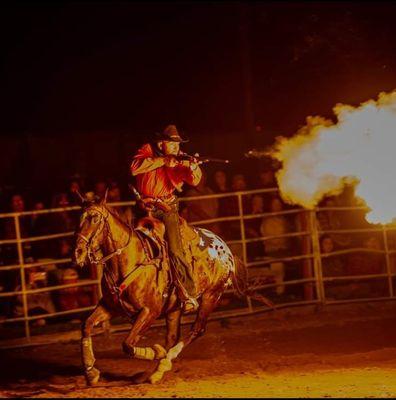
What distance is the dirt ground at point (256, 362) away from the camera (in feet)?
27.3

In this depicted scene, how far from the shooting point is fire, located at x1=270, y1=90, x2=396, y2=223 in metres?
11.4

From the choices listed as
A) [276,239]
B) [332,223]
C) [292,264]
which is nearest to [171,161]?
[276,239]

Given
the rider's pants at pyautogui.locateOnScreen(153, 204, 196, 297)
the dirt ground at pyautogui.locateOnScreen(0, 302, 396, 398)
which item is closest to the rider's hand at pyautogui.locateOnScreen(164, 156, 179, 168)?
the rider's pants at pyautogui.locateOnScreen(153, 204, 196, 297)

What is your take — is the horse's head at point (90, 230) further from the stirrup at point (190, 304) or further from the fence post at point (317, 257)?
the fence post at point (317, 257)

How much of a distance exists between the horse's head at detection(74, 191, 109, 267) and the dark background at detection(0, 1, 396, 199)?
29.2 ft

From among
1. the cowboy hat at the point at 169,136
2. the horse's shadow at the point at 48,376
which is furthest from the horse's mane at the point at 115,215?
the horse's shadow at the point at 48,376

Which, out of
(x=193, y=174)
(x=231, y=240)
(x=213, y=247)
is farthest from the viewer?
(x=231, y=240)

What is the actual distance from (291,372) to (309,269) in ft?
14.6

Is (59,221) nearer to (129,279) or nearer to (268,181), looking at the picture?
(268,181)

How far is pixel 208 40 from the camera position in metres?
20.6

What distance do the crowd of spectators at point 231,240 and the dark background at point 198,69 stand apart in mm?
3772

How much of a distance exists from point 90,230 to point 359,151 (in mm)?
5077

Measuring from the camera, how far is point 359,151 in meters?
11.6

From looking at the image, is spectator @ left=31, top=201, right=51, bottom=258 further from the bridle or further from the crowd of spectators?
the bridle
